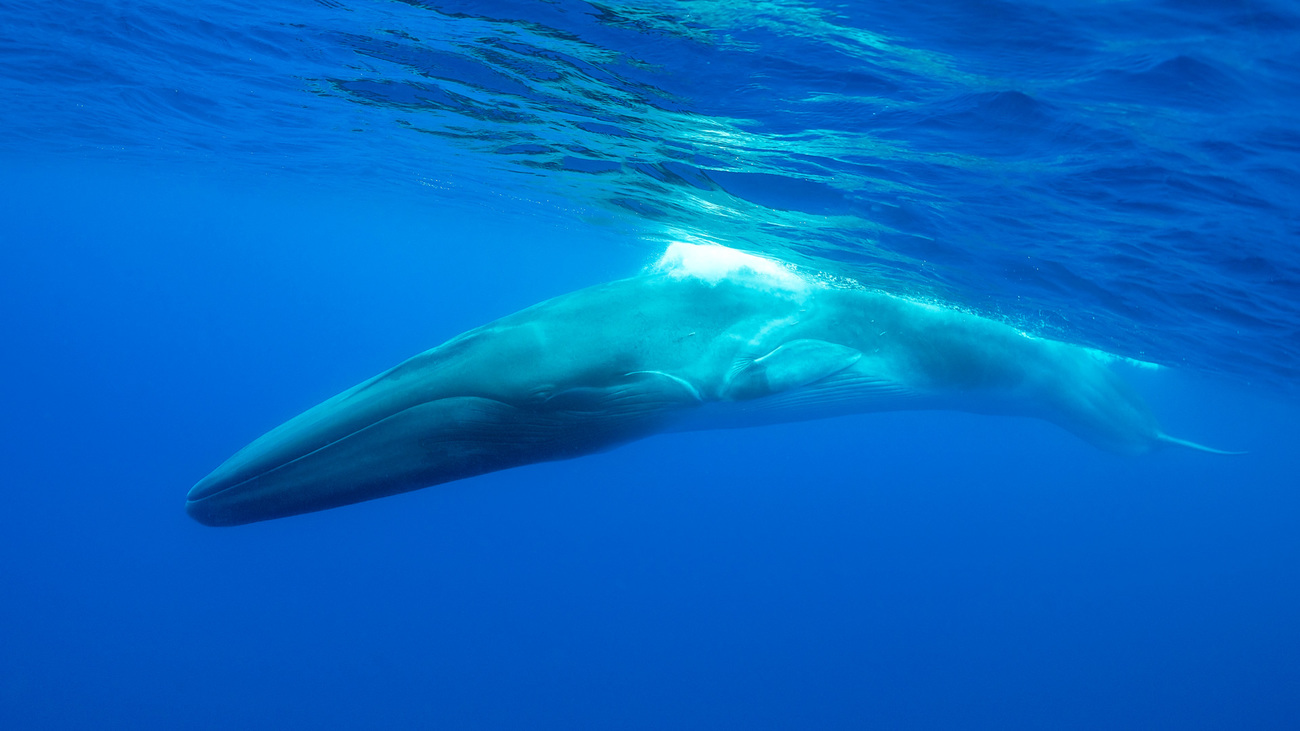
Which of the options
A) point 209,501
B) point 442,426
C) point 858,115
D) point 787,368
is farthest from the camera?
point 858,115

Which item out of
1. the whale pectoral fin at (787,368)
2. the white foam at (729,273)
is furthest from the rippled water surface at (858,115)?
the whale pectoral fin at (787,368)

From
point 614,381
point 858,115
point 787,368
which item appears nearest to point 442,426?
point 614,381

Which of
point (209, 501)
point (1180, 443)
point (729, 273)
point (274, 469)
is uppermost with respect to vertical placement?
point (1180, 443)

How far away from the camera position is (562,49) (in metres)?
8.11

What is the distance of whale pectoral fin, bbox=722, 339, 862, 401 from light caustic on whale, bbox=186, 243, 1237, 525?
0.01 m

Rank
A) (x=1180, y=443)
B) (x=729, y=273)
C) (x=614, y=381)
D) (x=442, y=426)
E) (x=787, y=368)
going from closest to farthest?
(x=442, y=426), (x=614, y=381), (x=787, y=368), (x=729, y=273), (x=1180, y=443)

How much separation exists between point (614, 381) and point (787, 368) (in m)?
1.42

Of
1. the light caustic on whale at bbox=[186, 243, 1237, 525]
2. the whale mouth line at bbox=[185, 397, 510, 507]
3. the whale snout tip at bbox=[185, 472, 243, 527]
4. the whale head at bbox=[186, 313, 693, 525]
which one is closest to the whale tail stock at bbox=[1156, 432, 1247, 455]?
the light caustic on whale at bbox=[186, 243, 1237, 525]

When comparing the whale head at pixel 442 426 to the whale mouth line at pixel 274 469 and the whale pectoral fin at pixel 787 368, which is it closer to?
the whale mouth line at pixel 274 469

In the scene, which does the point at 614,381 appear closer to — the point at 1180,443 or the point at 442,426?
the point at 442,426

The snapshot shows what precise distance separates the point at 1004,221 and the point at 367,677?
2519 centimetres

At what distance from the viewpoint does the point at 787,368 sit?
209 inches

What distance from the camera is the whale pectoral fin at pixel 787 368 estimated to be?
5141mm

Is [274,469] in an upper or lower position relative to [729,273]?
lower
